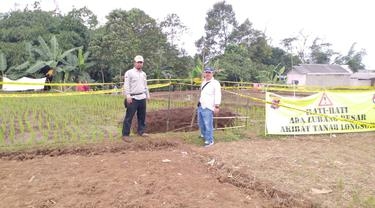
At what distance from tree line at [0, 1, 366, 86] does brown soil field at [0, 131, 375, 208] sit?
16722 mm

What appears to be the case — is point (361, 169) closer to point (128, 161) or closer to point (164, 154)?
point (164, 154)

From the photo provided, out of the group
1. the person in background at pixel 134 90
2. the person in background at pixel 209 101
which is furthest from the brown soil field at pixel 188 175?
the person in background at pixel 134 90

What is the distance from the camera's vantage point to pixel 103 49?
2731 cm

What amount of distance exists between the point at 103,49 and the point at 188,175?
929 inches

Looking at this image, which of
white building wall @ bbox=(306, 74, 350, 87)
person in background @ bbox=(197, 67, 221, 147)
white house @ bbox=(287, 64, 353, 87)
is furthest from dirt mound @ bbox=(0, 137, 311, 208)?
white building wall @ bbox=(306, 74, 350, 87)

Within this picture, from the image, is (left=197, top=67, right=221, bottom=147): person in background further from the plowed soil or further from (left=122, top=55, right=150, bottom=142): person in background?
(left=122, top=55, right=150, bottom=142): person in background

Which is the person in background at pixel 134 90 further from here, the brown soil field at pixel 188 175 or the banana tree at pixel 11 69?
the banana tree at pixel 11 69

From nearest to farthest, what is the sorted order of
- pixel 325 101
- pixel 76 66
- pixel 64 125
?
pixel 325 101 < pixel 64 125 < pixel 76 66

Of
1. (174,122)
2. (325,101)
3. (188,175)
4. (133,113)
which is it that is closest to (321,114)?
(325,101)

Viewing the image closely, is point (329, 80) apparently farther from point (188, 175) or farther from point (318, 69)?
point (188, 175)

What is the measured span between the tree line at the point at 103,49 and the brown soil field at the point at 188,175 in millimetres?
16722

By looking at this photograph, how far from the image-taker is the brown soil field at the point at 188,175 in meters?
4.18

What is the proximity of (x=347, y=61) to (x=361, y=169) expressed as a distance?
5857cm

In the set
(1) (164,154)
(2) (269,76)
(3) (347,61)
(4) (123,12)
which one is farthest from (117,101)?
(3) (347,61)
